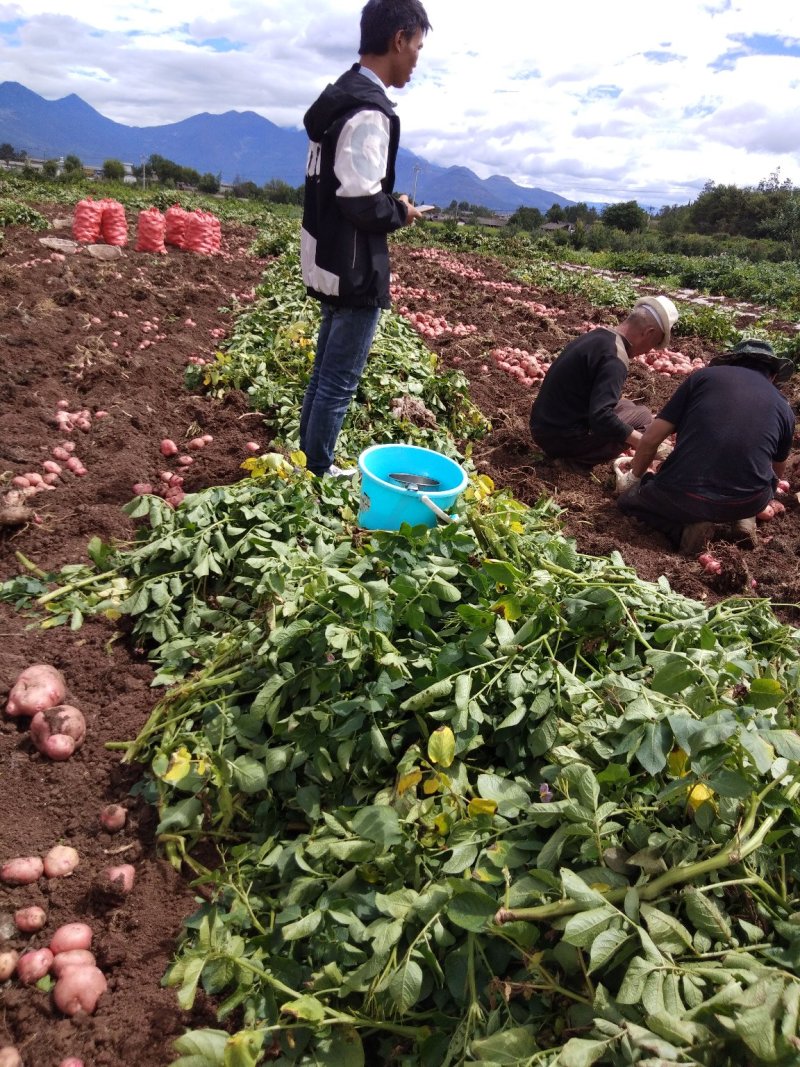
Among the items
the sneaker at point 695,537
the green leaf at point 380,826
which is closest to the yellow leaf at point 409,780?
the green leaf at point 380,826

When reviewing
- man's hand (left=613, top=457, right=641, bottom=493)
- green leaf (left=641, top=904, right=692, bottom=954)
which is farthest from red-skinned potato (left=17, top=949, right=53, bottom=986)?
man's hand (left=613, top=457, right=641, bottom=493)

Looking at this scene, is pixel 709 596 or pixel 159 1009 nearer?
pixel 159 1009

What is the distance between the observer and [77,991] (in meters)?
1.57

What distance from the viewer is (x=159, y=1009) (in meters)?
1.57

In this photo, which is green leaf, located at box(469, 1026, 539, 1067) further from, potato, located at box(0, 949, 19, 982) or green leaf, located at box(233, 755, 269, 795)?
potato, located at box(0, 949, 19, 982)

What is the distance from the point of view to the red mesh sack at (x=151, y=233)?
1078 cm

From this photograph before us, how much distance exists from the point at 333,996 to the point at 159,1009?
45cm

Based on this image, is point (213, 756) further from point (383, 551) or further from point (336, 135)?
point (336, 135)

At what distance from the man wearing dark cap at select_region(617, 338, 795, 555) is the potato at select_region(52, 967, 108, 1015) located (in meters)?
3.48

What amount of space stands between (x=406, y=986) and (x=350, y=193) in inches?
114

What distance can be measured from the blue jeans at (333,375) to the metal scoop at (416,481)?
1.92ft

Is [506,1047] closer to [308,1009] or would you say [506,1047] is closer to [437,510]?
[308,1009]

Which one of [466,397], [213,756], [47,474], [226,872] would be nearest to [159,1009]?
[226,872]

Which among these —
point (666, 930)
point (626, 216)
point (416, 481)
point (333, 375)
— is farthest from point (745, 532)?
point (626, 216)
